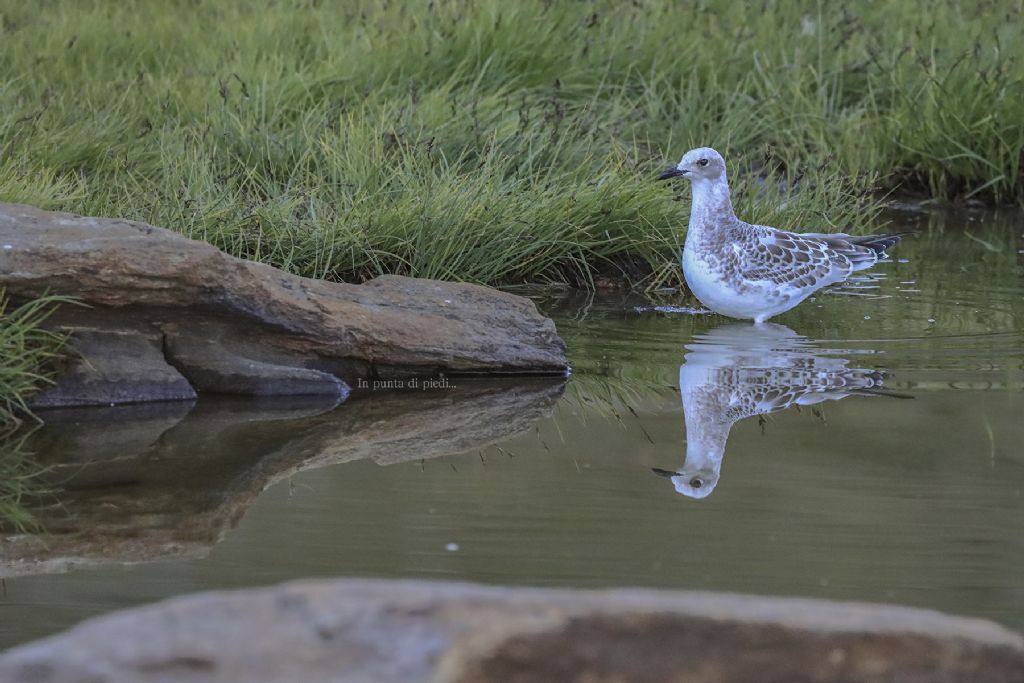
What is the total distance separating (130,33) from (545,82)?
10.3 ft

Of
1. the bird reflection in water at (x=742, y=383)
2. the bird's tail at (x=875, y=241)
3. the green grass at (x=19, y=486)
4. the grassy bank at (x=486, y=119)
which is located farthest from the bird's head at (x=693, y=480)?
the bird's tail at (x=875, y=241)

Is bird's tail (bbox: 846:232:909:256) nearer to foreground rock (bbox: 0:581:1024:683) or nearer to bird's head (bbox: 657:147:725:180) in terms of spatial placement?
bird's head (bbox: 657:147:725:180)

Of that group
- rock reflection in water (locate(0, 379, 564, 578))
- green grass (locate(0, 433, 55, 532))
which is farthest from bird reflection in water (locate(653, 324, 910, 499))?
green grass (locate(0, 433, 55, 532))

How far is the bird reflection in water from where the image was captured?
5121mm

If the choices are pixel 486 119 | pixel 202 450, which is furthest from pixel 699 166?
Answer: pixel 202 450

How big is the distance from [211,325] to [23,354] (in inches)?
29.7

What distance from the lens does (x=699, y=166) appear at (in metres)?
7.47

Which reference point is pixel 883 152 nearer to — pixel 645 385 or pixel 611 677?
pixel 645 385

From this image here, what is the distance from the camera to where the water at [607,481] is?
3893 millimetres

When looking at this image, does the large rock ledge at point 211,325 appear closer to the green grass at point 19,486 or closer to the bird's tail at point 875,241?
the green grass at point 19,486

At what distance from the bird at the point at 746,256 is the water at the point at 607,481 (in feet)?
0.59

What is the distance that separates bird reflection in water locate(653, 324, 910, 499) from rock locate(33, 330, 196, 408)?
1900 mm

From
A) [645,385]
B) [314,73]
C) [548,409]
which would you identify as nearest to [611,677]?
[548,409]

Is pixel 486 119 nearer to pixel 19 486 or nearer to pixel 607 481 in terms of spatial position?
pixel 607 481
